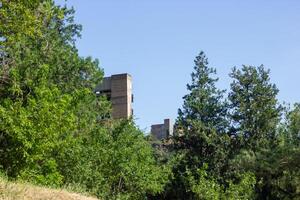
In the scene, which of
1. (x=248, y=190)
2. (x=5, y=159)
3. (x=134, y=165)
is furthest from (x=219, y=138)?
(x=5, y=159)

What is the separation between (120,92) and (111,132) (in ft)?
110

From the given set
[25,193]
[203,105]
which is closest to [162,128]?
[203,105]

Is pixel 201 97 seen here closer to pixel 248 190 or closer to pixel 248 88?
pixel 248 88

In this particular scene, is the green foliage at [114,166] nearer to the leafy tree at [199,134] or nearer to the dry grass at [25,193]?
the leafy tree at [199,134]

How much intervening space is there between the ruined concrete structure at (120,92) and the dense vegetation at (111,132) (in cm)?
1885

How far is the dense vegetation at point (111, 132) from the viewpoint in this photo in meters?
24.6

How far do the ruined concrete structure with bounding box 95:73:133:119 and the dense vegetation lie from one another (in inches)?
742

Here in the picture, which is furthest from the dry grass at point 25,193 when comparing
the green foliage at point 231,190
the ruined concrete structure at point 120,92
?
the ruined concrete structure at point 120,92

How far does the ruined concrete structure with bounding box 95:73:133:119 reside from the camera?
68000 mm

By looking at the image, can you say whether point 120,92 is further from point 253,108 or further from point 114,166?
point 114,166

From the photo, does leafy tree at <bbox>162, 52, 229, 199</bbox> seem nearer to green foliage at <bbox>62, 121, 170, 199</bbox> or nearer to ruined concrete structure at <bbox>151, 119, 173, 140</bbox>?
green foliage at <bbox>62, 121, 170, 199</bbox>

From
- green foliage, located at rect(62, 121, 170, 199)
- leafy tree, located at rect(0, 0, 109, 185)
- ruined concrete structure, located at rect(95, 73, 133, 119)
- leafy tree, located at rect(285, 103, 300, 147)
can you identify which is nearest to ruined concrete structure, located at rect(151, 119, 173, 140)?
ruined concrete structure, located at rect(95, 73, 133, 119)

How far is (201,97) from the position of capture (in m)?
47.7

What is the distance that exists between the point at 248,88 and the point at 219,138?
5086 mm
